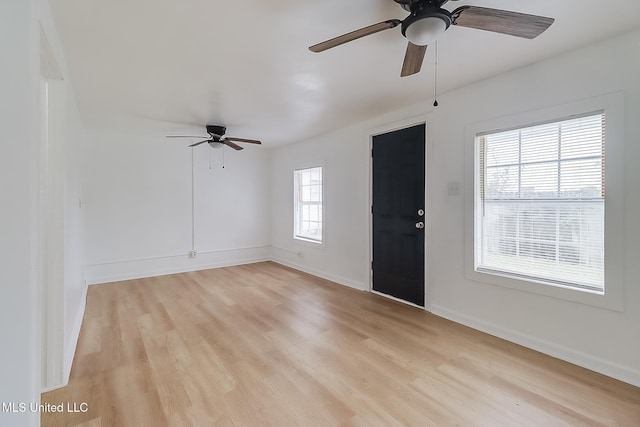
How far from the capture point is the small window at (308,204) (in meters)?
5.08

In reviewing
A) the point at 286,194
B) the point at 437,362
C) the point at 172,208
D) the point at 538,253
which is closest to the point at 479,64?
the point at 538,253

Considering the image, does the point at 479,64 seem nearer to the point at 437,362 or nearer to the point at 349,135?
the point at 349,135

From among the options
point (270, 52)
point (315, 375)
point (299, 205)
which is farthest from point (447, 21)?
point (299, 205)

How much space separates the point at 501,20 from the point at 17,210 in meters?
2.38

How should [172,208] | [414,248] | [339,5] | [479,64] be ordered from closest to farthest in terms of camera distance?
[339,5] → [479,64] → [414,248] → [172,208]

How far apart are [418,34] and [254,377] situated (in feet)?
7.90

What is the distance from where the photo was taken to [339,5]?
165cm

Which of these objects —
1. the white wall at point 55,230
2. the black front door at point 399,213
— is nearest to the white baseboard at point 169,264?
the white wall at point 55,230

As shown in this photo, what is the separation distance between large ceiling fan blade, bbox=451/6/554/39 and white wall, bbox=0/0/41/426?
6.36 feet

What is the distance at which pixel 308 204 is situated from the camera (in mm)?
5328

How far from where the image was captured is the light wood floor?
5.43 ft

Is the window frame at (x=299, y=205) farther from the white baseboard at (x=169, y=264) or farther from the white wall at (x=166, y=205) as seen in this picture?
the white baseboard at (x=169, y=264)

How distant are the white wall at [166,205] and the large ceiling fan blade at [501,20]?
4801 millimetres

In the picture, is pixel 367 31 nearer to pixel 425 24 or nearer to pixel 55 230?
pixel 425 24
